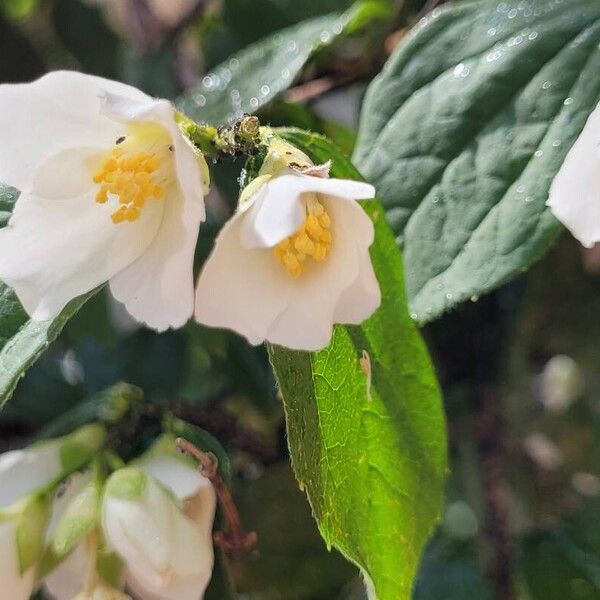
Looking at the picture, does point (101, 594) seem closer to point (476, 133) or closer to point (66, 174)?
point (66, 174)

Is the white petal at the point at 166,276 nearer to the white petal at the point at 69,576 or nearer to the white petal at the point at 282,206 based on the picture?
the white petal at the point at 282,206

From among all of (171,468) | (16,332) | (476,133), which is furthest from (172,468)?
(476,133)

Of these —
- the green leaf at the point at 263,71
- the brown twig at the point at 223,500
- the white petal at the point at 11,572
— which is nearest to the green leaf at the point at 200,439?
the brown twig at the point at 223,500

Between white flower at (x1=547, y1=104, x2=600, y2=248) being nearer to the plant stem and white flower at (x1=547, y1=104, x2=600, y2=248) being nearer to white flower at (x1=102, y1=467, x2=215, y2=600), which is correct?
white flower at (x1=102, y1=467, x2=215, y2=600)

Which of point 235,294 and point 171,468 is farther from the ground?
point 235,294

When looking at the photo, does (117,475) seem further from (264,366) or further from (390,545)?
(264,366)

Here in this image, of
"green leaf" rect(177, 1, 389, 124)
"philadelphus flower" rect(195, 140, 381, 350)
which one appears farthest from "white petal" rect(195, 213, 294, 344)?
"green leaf" rect(177, 1, 389, 124)
